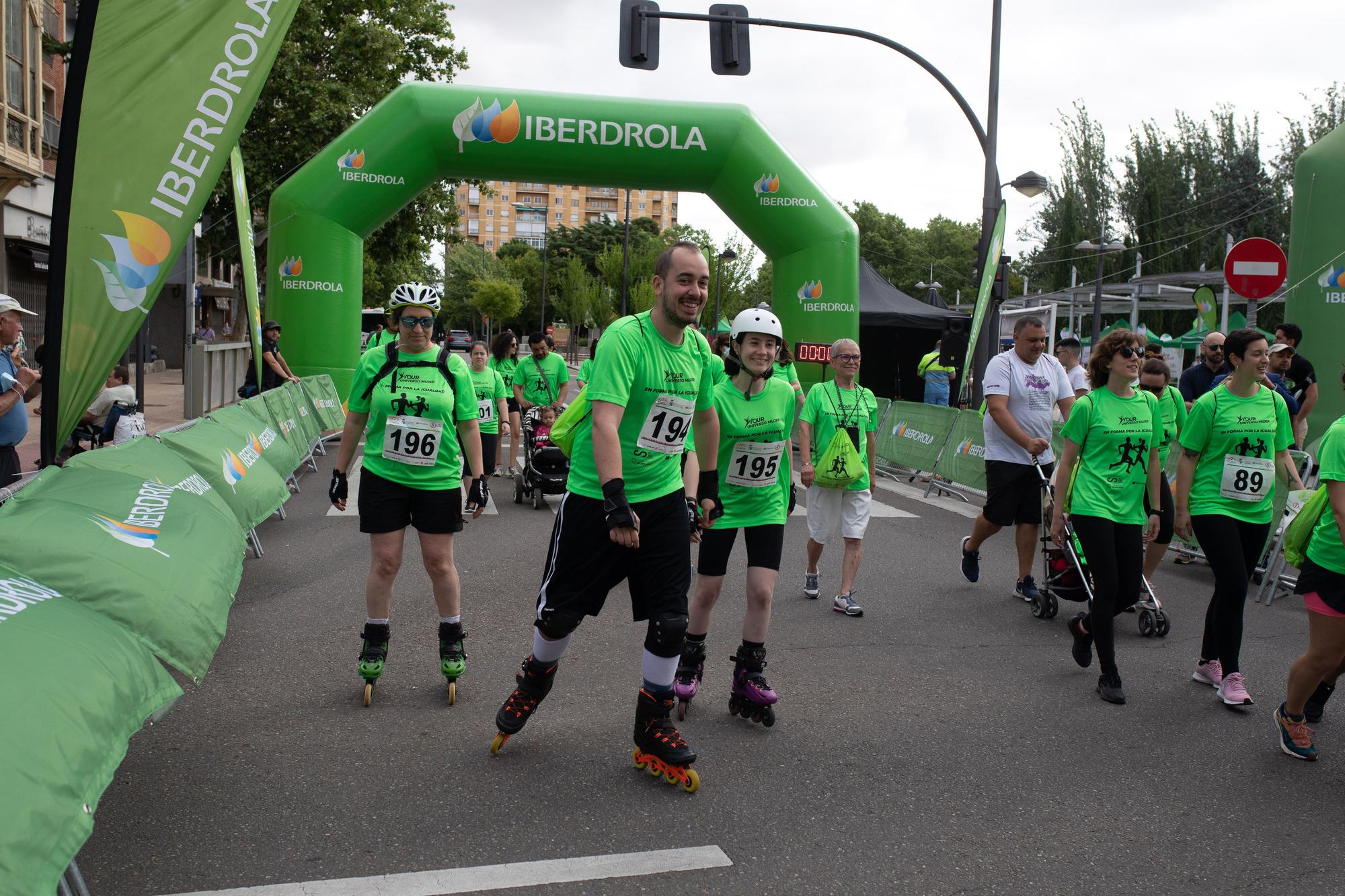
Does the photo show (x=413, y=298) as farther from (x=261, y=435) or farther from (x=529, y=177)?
(x=529, y=177)

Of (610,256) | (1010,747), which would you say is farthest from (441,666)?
(610,256)

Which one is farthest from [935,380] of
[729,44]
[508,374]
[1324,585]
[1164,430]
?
[1324,585]

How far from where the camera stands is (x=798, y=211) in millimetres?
17547

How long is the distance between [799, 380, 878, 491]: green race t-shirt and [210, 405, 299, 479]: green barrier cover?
172 inches

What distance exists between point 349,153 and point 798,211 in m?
6.76

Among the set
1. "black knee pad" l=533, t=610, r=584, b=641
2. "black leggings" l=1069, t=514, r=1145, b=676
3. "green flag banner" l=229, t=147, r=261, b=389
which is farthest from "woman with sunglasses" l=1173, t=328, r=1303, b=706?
"green flag banner" l=229, t=147, r=261, b=389

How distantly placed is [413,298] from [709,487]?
181 centimetres

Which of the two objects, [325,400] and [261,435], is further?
[325,400]

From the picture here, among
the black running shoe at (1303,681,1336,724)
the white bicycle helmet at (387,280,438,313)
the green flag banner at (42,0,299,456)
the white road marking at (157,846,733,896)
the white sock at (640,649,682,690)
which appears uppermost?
the green flag banner at (42,0,299,456)

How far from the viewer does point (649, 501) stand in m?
4.23

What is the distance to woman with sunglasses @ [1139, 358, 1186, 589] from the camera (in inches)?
245

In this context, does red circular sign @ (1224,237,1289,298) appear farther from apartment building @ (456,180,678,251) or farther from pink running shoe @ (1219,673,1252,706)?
apartment building @ (456,180,678,251)

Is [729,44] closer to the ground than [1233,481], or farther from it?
farther from it

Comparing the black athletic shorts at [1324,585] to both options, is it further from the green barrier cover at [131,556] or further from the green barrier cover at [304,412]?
the green barrier cover at [304,412]
